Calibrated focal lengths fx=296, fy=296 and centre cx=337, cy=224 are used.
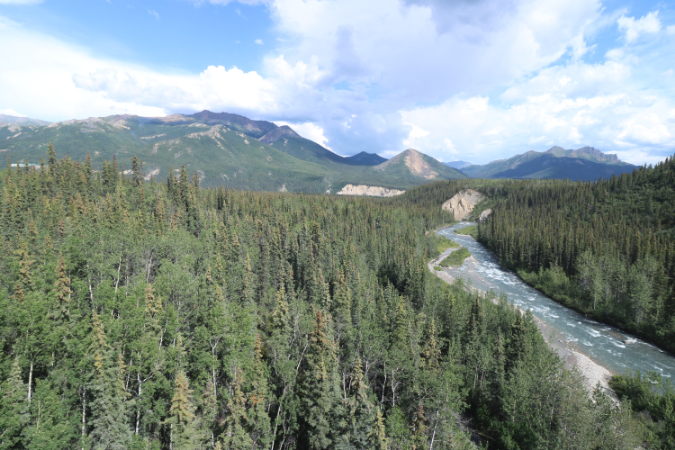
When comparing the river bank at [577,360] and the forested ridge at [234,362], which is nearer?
the forested ridge at [234,362]

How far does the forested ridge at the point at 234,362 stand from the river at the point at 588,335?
16596 mm

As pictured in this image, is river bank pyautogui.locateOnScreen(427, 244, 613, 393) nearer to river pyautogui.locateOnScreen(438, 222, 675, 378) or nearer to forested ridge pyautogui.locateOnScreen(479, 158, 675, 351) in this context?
river pyautogui.locateOnScreen(438, 222, 675, 378)

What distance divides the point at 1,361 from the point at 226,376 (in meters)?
25.4

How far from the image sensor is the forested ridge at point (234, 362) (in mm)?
30578

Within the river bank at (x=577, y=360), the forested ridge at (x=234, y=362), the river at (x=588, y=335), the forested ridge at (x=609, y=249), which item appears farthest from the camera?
the forested ridge at (x=609, y=249)

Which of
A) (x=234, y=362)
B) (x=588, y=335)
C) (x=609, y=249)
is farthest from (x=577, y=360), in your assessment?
(x=234, y=362)

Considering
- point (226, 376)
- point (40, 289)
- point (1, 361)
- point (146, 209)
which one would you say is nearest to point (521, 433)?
point (226, 376)

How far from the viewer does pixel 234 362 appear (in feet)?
141

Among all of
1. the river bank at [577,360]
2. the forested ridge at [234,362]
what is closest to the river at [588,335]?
the river bank at [577,360]

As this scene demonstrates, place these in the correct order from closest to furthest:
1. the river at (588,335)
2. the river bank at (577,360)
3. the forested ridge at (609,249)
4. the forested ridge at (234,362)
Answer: the forested ridge at (234,362) < the river bank at (577,360) < the river at (588,335) < the forested ridge at (609,249)

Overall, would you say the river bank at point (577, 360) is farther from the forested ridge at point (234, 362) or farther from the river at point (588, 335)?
the forested ridge at point (234, 362)

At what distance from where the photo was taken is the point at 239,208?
14488cm

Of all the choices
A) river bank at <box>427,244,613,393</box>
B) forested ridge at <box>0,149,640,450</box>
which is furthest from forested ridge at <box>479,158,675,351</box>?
forested ridge at <box>0,149,640,450</box>

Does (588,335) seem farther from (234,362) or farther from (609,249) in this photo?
(234,362)
